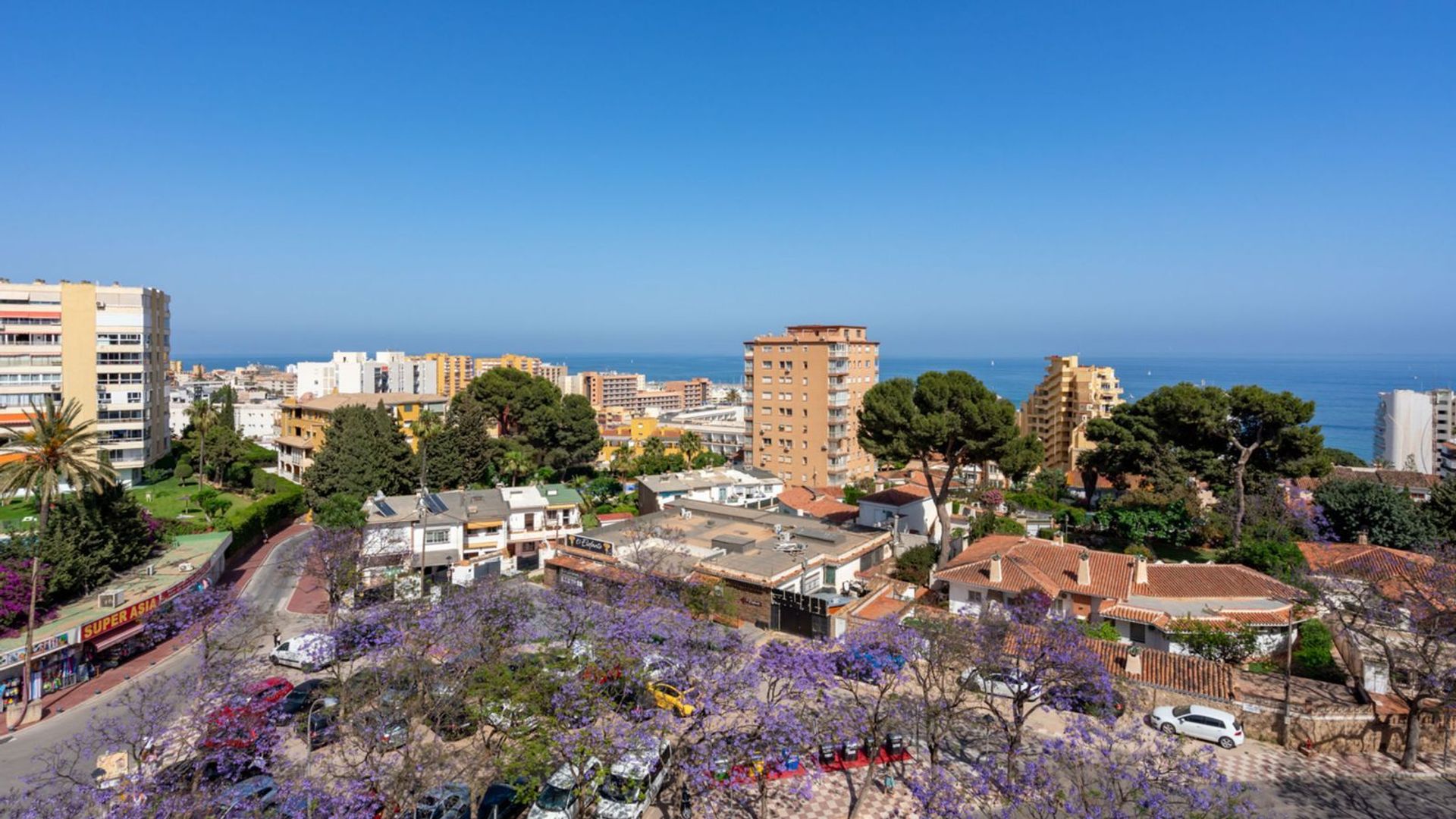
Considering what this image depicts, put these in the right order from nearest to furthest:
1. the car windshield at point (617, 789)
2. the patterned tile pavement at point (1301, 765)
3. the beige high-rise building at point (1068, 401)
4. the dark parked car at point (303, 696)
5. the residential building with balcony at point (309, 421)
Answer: the car windshield at point (617, 789) < the patterned tile pavement at point (1301, 765) < the dark parked car at point (303, 696) < the residential building with balcony at point (309, 421) < the beige high-rise building at point (1068, 401)

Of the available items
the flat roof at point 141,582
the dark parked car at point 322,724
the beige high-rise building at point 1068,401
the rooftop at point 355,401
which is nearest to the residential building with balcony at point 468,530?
the flat roof at point 141,582

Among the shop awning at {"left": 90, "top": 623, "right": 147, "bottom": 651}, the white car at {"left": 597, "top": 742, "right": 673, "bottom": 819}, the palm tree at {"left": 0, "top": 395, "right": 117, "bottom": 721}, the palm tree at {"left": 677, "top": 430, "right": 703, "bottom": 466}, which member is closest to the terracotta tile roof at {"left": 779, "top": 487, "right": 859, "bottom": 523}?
the palm tree at {"left": 677, "top": 430, "right": 703, "bottom": 466}

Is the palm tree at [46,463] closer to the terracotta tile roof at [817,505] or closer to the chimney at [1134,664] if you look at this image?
the chimney at [1134,664]

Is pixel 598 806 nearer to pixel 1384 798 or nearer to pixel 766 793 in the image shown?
pixel 766 793

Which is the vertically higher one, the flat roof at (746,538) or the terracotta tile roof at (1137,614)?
the flat roof at (746,538)

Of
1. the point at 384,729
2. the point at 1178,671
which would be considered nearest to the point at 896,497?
the point at 1178,671

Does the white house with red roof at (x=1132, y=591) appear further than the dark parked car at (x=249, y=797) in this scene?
Yes
